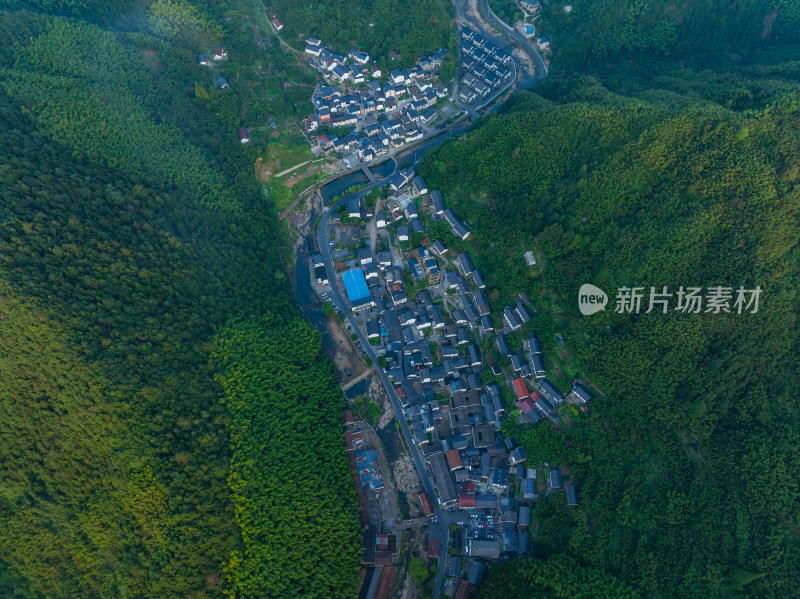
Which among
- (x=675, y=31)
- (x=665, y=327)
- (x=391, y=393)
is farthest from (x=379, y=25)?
(x=665, y=327)

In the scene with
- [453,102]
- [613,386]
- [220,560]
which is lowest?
[220,560]

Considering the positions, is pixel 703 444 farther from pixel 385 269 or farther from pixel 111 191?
pixel 111 191

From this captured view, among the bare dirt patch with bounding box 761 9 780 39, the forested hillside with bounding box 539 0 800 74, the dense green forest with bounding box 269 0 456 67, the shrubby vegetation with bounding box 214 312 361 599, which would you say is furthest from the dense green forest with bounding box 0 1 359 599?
the bare dirt patch with bounding box 761 9 780 39

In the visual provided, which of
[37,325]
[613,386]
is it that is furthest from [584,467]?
[37,325]

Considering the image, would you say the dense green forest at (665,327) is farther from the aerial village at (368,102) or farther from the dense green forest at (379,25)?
the dense green forest at (379,25)

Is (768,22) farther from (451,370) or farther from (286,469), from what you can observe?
(286,469)

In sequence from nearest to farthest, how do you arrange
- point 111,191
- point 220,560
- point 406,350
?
point 220,560
point 111,191
point 406,350
